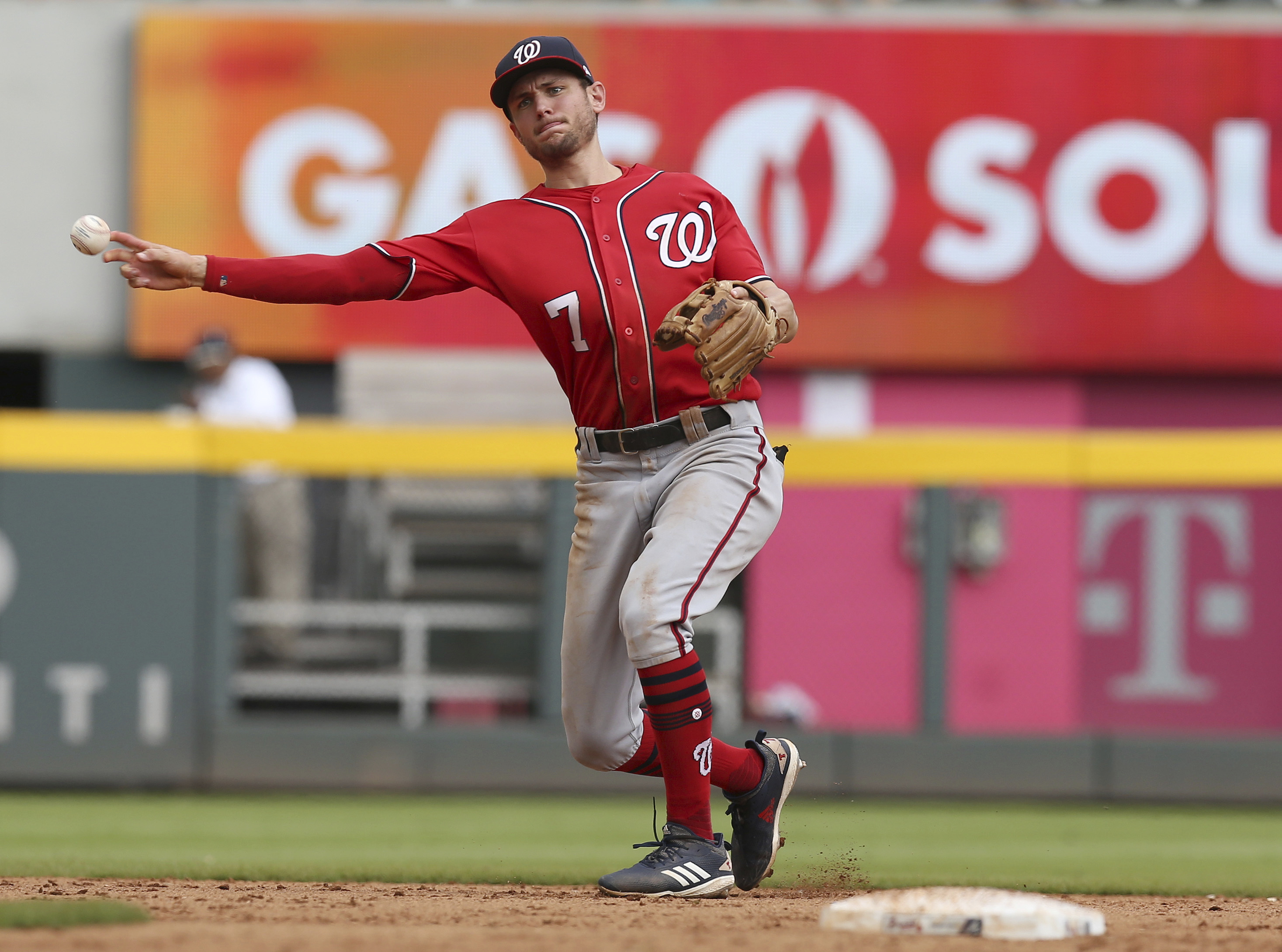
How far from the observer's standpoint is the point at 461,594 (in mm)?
8617

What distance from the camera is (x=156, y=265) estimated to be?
174 inches

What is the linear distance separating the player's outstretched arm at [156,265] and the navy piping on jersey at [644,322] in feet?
3.41

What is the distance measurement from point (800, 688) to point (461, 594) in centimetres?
181

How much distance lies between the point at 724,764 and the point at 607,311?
3.92 feet

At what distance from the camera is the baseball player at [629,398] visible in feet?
14.4

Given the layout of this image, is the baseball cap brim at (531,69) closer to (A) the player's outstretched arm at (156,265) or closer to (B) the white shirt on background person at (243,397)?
(A) the player's outstretched arm at (156,265)

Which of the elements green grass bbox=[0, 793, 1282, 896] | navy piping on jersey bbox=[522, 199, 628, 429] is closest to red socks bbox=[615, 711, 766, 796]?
green grass bbox=[0, 793, 1282, 896]

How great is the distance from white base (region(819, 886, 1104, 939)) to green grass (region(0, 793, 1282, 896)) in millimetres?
1139

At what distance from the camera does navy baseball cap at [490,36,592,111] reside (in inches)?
177

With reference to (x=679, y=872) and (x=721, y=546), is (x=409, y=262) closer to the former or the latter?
(x=721, y=546)

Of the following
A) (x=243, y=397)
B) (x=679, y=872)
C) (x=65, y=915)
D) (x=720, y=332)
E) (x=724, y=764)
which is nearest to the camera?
(x=65, y=915)

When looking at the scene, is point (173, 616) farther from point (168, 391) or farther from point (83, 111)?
point (83, 111)

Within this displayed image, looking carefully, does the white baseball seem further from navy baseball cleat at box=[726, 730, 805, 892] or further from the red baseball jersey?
navy baseball cleat at box=[726, 730, 805, 892]

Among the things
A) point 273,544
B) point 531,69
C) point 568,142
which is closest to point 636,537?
point 568,142
